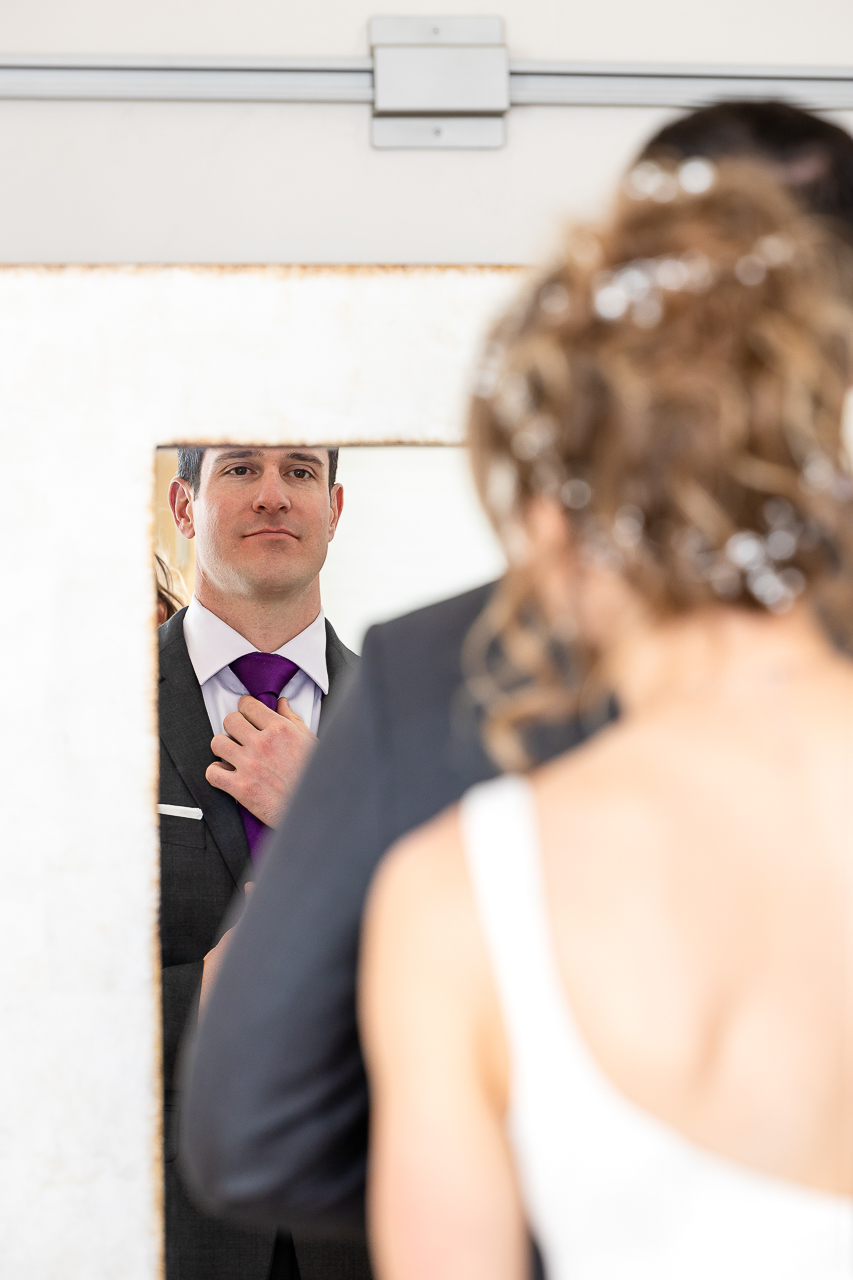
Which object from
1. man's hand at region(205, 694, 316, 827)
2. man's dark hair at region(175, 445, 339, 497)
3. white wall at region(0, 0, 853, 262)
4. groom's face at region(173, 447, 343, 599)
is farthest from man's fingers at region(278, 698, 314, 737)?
white wall at region(0, 0, 853, 262)

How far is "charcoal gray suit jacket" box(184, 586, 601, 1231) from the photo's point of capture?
606mm

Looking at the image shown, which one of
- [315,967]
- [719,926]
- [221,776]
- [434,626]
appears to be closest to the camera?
[719,926]

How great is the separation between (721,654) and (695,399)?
119 millimetres

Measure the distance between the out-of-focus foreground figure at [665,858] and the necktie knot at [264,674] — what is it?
27.6 inches

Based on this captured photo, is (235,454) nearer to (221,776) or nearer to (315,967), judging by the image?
(221,776)

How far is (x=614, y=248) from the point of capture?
1.79 feet

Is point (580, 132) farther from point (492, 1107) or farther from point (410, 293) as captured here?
point (492, 1107)

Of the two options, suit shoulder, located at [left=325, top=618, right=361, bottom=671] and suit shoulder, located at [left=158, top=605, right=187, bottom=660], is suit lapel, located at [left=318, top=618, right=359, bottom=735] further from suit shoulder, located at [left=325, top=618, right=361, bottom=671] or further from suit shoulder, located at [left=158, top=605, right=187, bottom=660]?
suit shoulder, located at [left=158, top=605, right=187, bottom=660]

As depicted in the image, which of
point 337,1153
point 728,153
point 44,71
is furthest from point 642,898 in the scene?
point 44,71

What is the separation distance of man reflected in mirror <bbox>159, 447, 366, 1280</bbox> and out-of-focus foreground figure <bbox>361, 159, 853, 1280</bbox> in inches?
27.1

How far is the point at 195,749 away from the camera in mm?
1225

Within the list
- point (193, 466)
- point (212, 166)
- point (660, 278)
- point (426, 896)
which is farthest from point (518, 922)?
point (212, 166)

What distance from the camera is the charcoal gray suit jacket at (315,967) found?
23.9 inches

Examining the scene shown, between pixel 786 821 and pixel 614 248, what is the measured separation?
0.91 feet
